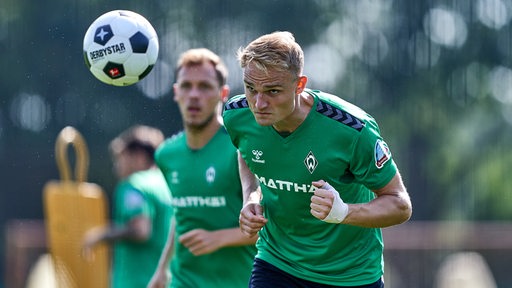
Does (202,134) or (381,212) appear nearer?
(381,212)

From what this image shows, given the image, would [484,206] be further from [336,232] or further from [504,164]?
[336,232]

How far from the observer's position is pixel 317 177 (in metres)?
6.14

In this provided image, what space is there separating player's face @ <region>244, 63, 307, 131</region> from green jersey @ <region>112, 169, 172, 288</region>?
4.57 meters

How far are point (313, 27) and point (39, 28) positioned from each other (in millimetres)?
5824

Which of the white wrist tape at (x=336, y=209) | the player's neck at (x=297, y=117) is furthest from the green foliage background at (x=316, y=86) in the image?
the white wrist tape at (x=336, y=209)

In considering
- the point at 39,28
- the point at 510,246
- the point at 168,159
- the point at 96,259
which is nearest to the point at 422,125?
the point at 510,246

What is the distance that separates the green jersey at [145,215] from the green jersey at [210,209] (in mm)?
2588

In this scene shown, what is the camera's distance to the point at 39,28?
854 inches

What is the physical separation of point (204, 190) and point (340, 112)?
1842 mm

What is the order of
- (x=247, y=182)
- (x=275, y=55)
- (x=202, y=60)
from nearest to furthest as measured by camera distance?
(x=275, y=55)
(x=247, y=182)
(x=202, y=60)

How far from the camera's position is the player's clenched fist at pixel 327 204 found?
5.62 metres

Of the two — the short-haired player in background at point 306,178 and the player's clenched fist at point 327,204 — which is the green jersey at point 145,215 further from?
the player's clenched fist at point 327,204

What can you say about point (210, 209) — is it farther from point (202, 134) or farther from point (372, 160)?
→ point (372, 160)

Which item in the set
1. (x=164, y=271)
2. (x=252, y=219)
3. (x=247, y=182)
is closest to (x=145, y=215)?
(x=164, y=271)
